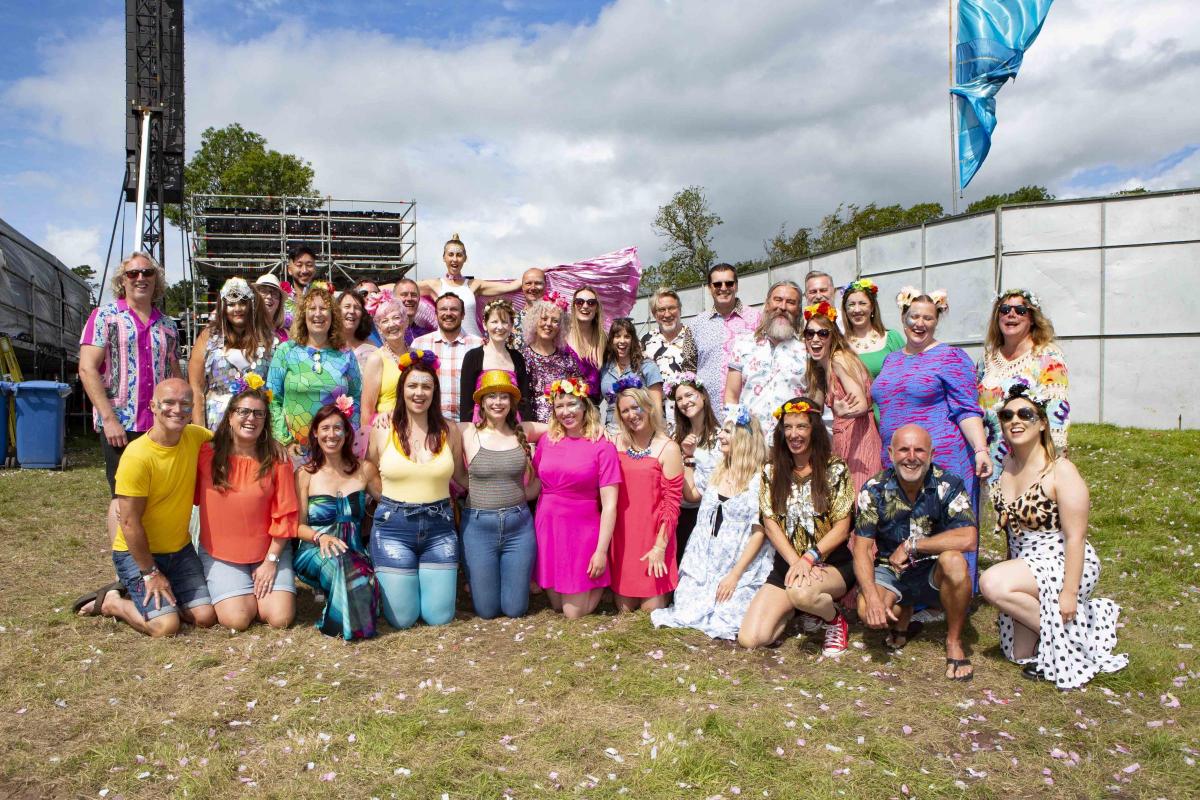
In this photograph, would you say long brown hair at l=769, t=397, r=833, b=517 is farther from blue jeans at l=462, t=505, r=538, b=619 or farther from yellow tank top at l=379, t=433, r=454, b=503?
yellow tank top at l=379, t=433, r=454, b=503

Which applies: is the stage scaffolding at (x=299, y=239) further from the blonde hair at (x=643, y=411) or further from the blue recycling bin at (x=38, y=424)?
the blonde hair at (x=643, y=411)

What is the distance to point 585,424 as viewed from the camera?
543 cm

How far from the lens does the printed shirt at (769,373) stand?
537 centimetres

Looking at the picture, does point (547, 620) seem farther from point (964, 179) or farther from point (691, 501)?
point (964, 179)

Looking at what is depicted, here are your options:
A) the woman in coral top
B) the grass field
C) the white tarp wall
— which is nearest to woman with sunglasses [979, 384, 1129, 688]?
the grass field

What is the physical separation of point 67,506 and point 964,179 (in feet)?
49.0

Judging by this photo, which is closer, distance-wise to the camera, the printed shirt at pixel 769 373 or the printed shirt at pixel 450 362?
the printed shirt at pixel 769 373

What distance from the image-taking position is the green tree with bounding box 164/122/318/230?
126 ft

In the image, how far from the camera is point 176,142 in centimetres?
2178

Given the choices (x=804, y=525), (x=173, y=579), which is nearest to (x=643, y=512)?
(x=804, y=525)

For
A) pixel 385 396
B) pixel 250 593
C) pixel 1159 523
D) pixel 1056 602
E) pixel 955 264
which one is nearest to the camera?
pixel 1056 602

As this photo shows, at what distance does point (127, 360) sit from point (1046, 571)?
5.69 meters

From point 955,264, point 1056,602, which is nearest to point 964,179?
point 955,264

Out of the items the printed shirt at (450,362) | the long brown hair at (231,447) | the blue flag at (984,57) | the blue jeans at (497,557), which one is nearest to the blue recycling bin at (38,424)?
the long brown hair at (231,447)
